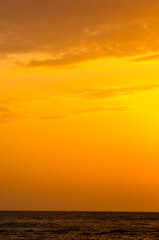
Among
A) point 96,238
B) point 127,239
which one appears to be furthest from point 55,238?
point 127,239

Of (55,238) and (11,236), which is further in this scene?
(11,236)

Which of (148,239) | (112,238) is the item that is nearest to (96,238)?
(112,238)

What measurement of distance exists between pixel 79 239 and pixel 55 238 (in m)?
4.09

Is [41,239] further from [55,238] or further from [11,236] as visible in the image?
[11,236]

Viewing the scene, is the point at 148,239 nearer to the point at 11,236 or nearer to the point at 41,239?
the point at 41,239

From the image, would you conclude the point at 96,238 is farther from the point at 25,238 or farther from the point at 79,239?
the point at 25,238

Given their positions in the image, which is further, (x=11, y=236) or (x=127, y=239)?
(x=11, y=236)

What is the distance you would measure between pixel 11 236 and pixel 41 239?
8.96 meters

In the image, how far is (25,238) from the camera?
76.3 metres

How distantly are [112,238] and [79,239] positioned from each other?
6488mm

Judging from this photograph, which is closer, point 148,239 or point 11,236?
point 148,239

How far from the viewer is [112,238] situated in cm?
7644

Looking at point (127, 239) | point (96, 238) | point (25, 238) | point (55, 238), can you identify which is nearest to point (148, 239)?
point (127, 239)

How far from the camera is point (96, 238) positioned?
75812 mm
